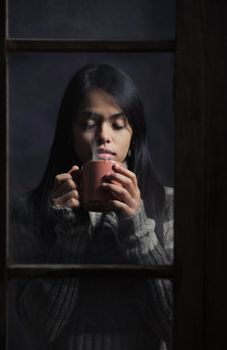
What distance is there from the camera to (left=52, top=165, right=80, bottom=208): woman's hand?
1.42 metres

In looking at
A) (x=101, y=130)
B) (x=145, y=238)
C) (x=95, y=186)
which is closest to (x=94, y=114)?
(x=101, y=130)

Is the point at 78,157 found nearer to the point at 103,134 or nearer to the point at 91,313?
the point at 103,134

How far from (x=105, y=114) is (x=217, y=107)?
0.70 feet

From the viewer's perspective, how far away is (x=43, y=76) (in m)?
1.44


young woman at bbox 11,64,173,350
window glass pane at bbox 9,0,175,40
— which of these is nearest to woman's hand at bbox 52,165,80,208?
young woman at bbox 11,64,173,350

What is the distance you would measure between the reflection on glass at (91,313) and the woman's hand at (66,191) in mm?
145

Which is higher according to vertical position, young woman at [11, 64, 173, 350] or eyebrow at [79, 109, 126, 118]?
eyebrow at [79, 109, 126, 118]

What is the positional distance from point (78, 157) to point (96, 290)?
0.25m

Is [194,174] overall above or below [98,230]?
above

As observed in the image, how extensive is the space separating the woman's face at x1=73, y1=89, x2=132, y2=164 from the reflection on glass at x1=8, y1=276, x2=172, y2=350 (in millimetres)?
237

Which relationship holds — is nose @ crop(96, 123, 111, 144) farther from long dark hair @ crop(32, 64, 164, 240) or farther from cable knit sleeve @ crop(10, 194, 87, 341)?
cable knit sleeve @ crop(10, 194, 87, 341)

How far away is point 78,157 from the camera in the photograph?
1.43 meters

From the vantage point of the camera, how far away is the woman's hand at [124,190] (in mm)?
1412

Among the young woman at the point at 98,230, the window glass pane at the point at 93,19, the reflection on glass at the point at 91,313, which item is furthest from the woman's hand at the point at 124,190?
the window glass pane at the point at 93,19
